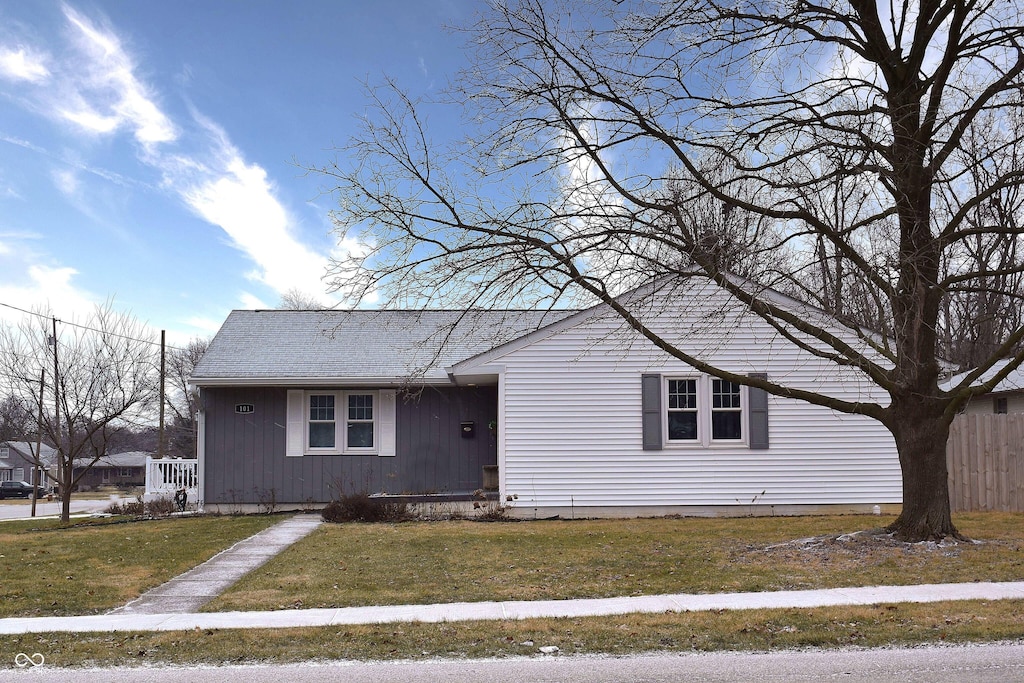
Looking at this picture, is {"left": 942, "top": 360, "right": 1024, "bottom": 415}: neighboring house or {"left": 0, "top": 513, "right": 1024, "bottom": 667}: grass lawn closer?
{"left": 0, "top": 513, "right": 1024, "bottom": 667}: grass lawn

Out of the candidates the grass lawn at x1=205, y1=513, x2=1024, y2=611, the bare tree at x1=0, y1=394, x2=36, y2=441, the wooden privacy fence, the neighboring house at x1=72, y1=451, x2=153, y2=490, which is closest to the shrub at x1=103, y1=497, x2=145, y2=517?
the grass lawn at x1=205, y1=513, x2=1024, y2=611

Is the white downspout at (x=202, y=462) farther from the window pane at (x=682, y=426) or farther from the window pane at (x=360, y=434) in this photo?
the window pane at (x=682, y=426)

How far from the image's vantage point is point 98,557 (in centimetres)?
1316

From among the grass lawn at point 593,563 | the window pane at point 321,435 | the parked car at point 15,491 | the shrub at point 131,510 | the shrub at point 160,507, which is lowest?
the parked car at point 15,491

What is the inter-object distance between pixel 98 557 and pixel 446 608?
680cm

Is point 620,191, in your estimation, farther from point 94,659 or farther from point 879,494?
point 879,494

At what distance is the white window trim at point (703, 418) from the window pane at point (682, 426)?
90 mm

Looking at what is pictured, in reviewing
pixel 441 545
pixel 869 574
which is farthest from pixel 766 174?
pixel 441 545

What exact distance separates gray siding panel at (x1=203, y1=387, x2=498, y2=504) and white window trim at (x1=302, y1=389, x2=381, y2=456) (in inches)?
5.9

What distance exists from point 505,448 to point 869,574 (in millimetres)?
8221

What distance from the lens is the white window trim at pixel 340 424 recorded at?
19.9 meters

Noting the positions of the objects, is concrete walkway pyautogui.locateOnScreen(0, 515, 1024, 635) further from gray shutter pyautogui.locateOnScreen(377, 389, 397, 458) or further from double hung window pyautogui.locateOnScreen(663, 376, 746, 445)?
gray shutter pyautogui.locateOnScreen(377, 389, 397, 458)
